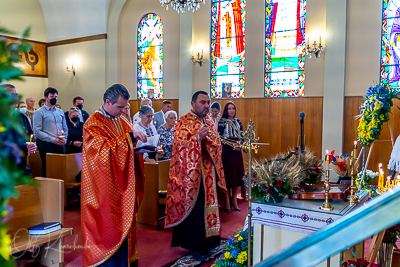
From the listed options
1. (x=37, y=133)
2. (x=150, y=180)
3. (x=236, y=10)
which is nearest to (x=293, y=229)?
(x=150, y=180)

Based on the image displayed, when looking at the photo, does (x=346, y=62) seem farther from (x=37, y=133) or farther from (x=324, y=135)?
(x=37, y=133)

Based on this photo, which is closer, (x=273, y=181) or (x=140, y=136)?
(x=273, y=181)

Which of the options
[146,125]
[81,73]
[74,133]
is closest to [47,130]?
[74,133]

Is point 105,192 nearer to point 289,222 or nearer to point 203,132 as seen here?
point 203,132

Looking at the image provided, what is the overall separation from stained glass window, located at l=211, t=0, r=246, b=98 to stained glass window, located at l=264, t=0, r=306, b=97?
762 millimetres

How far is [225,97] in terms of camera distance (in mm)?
9977

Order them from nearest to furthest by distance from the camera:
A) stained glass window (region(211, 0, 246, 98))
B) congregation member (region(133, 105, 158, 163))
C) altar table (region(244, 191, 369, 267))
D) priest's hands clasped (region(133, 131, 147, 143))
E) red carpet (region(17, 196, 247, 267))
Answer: altar table (region(244, 191, 369, 267)) < priest's hands clasped (region(133, 131, 147, 143)) < red carpet (region(17, 196, 247, 267)) < congregation member (region(133, 105, 158, 163)) < stained glass window (region(211, 0, 246, 98))

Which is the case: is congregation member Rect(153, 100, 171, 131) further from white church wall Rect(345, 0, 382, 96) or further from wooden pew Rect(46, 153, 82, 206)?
white church wall Rect(345, 0, 382, 96)

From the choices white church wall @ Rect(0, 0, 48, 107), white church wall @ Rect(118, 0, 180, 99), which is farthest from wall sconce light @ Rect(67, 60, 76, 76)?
white church wall @ Rect(118, 0, 180, 99)

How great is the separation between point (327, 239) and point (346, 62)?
28.2ft

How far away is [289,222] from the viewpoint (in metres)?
2.38

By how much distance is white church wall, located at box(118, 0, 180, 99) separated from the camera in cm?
1083

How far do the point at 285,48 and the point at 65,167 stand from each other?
6.29 meters

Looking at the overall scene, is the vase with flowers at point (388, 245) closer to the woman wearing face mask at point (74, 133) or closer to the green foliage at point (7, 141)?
the green foliage at point (7, 141)
